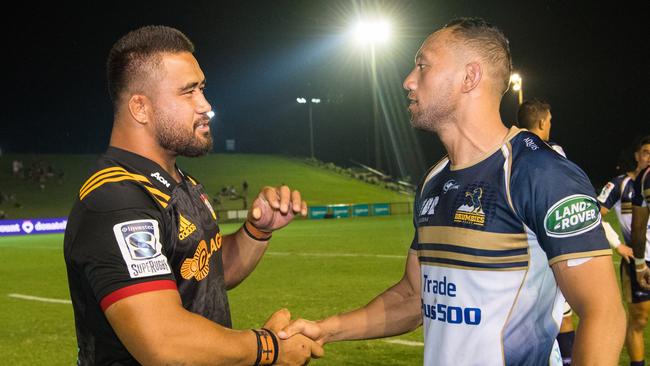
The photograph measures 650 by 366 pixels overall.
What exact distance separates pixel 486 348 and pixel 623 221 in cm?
669

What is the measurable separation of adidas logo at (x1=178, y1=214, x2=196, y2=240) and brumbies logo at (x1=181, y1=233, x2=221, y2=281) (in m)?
0.08

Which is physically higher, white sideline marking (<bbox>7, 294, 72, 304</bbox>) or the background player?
the background player

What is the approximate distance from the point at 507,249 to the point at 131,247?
5.07 ft

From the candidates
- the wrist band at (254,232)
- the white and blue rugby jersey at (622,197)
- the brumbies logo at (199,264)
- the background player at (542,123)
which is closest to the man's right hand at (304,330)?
the brumbies logo at (199,264)

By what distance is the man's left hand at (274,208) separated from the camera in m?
3.88

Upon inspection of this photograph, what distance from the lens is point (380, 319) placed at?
3.81 meters

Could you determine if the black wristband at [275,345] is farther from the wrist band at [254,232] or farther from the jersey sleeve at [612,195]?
the jersey sleeve at [612,195]

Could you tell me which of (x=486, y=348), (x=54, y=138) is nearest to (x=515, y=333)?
(x=486, y=348)

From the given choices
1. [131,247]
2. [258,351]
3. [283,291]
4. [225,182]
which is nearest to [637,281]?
[258,351]

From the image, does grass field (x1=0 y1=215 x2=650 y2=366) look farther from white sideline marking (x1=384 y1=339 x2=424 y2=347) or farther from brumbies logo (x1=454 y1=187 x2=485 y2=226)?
brumbies logo (x1=454 y1=187 x2=485 y2=226)

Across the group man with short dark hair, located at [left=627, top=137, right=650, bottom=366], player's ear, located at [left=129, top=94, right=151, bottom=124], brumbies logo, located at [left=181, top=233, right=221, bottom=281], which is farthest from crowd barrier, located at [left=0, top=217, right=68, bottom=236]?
brumbies logo, located at [left=181, top=233, right=221, bottom=281]

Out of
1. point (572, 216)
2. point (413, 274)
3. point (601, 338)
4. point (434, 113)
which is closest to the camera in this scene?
point (601, 338)

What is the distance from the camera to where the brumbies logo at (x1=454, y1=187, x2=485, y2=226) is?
3018 mm

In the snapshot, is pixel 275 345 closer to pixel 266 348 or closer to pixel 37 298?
pixel 266 348
